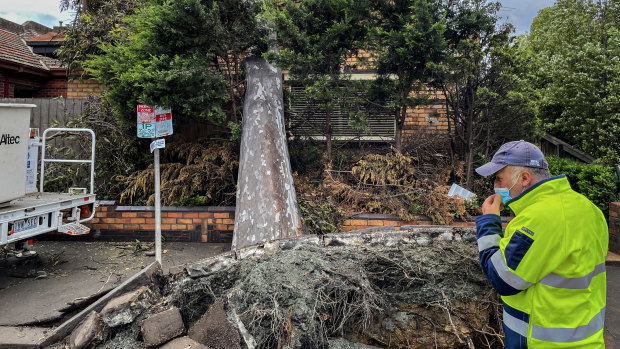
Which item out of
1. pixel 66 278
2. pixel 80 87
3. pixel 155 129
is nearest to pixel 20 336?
pixel 66 278

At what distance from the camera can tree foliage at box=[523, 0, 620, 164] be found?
26.4ft

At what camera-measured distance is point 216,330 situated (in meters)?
2.94

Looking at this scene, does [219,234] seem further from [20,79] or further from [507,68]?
[20,79]

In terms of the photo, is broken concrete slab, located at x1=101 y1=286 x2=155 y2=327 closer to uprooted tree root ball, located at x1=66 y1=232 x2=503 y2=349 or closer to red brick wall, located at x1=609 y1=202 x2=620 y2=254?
uprooted tree root ball, located at x1=66 y1=232 x2=503 y2=349

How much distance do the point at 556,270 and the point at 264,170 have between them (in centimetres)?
444

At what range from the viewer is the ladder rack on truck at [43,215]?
467 cm

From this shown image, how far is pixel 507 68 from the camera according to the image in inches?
259

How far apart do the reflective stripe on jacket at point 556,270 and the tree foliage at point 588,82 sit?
5790 millimetres

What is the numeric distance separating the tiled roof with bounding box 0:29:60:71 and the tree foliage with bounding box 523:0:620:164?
13194 millimetres

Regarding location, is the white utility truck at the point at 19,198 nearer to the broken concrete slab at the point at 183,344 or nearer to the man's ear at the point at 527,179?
the broken concrete slab at the point at 183,344

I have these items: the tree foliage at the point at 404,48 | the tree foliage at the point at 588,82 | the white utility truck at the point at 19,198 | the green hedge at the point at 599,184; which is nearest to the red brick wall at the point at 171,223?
the white utility truck at the point at 19,198

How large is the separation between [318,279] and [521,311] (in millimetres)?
1521

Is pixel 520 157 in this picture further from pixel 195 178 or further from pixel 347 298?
pixel 195 178

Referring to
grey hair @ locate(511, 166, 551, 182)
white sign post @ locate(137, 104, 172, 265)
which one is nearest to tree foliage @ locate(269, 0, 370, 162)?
white sign post @ locate(137, 104, 172, 265)
